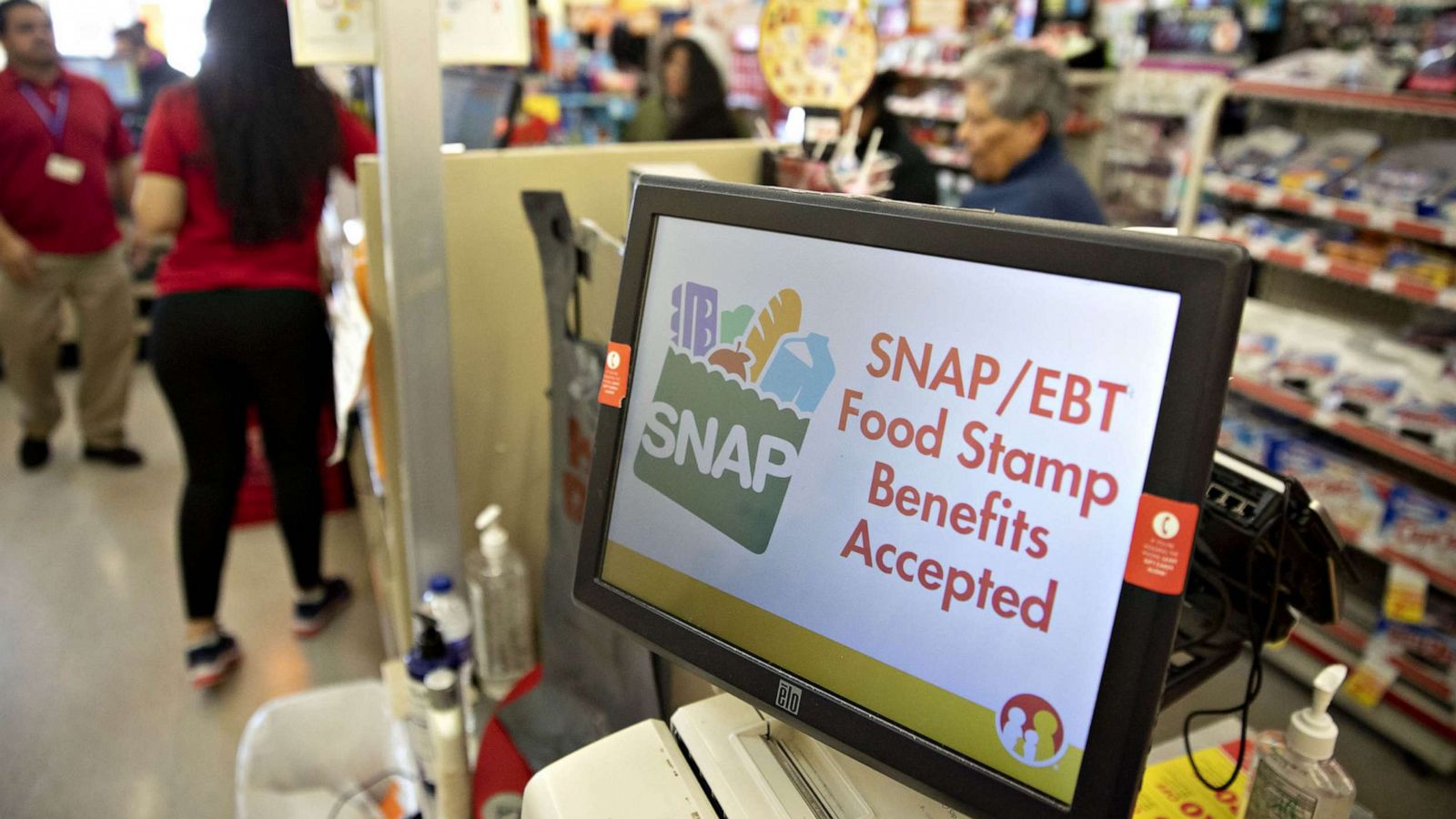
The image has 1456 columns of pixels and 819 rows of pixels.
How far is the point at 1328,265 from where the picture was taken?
2725 millimetres

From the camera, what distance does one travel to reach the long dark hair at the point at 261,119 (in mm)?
1895

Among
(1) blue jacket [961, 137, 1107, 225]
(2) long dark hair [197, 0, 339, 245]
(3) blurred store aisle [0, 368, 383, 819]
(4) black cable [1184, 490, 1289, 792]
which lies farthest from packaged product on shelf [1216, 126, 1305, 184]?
(3) blurred store aisle [0, 368, 383, 819]

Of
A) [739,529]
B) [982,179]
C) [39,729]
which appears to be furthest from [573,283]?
[39,729]

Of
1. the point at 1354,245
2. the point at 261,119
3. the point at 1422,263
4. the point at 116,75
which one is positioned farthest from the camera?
the point at 116,75

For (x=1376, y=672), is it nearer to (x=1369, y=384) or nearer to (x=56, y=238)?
(x=1369, y=384)

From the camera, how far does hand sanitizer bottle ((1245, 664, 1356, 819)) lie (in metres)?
0.79

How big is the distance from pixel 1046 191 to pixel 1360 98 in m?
0.95

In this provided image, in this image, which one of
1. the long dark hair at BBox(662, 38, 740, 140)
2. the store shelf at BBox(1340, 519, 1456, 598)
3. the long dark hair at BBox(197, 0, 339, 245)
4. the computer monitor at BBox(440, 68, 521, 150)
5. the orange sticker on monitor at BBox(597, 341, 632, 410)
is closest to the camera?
the orange sticker on monitor at BBox(597, 341, 632, 410)

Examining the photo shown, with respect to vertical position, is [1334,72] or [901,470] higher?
[1334,72]

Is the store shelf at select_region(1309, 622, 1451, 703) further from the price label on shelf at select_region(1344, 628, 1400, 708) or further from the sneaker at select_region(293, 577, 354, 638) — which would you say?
the sneaker at select_region(293, 577, 354, 638)

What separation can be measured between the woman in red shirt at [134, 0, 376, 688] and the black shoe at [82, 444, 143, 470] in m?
1.76

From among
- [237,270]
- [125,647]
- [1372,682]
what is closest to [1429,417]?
[1372,682]

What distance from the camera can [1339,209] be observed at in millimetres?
2627

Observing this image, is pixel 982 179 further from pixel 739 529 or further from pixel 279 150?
pixel 739 529
